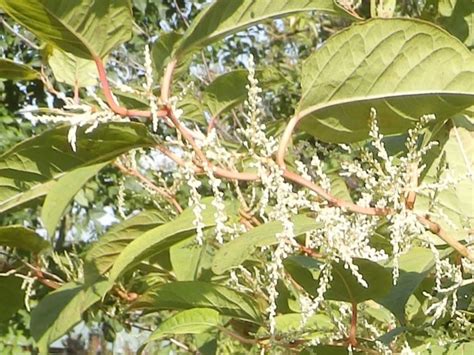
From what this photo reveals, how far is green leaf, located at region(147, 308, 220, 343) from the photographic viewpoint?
801 millimetres

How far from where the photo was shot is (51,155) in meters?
0.76

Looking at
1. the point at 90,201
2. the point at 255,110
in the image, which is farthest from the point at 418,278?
the point at 90,201

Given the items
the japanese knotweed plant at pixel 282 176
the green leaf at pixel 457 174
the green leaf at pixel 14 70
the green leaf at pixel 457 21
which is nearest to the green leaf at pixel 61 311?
the japanese knotweed plant at pixel 282 176

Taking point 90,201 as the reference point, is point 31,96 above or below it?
above

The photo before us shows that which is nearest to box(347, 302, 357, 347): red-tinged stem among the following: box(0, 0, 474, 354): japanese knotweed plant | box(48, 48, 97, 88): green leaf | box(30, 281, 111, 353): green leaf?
box(0, 0, 474, 354): japanese knotweed plant

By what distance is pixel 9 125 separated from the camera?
3.35 metres

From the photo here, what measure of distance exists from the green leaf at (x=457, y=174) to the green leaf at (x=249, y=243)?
0.19 metres

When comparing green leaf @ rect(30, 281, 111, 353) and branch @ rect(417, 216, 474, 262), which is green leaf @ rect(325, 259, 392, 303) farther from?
green leaf @ rect(30, 281, 111, 353)

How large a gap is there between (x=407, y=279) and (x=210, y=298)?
179mm

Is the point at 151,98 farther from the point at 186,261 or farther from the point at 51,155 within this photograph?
the point at 186,261

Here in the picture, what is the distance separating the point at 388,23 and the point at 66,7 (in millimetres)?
245

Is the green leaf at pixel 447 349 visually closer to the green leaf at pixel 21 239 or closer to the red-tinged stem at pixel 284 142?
the red-tinged stem at pixel 284 142

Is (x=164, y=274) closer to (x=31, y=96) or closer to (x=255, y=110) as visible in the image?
(x=255, y=110)

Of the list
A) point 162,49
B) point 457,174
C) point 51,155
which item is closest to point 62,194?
point 51,155
